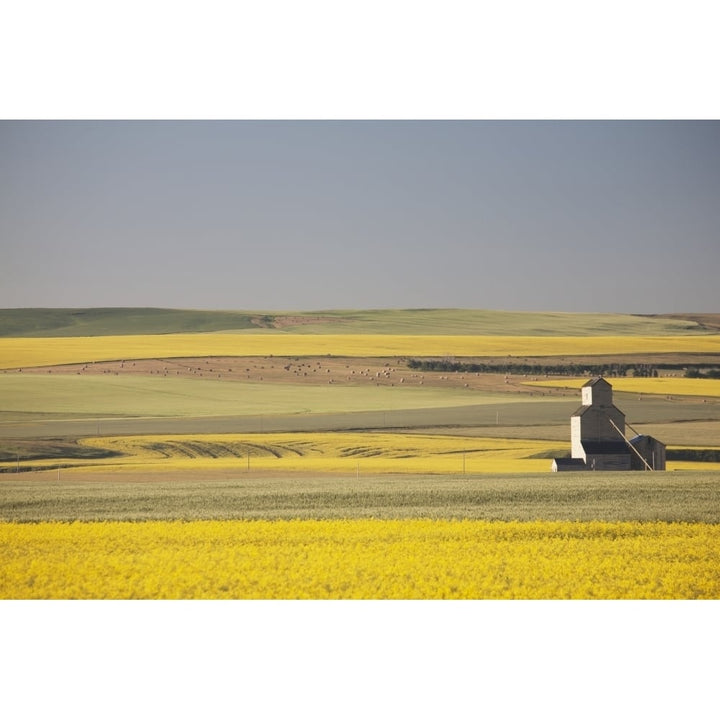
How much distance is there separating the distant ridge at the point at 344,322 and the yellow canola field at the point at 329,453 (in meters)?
2.24

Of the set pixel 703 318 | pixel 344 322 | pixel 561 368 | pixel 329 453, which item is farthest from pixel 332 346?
pixel 703 318

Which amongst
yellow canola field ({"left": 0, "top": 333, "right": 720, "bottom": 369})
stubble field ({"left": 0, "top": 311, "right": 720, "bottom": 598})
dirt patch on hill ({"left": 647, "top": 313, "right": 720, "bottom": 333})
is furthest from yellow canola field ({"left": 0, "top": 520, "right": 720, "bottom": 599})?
yellow canola field ({"left": 0, "top": 333, "right": 720, "bottom": 369})

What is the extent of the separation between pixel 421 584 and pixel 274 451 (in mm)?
8713

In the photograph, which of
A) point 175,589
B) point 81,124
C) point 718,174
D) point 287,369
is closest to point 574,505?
point 718,174

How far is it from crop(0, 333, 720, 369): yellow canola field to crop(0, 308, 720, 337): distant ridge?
36cm

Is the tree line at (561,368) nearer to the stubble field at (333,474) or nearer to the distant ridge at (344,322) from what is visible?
Result: the stubble field at (333,474)

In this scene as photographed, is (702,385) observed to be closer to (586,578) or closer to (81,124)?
(586,578)

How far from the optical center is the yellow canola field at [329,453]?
1755 centimetres

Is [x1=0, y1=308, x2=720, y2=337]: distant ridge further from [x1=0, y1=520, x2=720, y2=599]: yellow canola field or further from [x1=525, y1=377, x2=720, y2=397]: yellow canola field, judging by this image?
[x1=0, y1=520, x2=720, y2=599]: yellow canola field

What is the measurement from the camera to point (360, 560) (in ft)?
36.7

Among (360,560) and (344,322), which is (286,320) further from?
(360,560)

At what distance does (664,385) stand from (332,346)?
6968 mm

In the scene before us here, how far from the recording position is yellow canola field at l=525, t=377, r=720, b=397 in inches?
714

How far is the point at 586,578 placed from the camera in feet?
34.8
